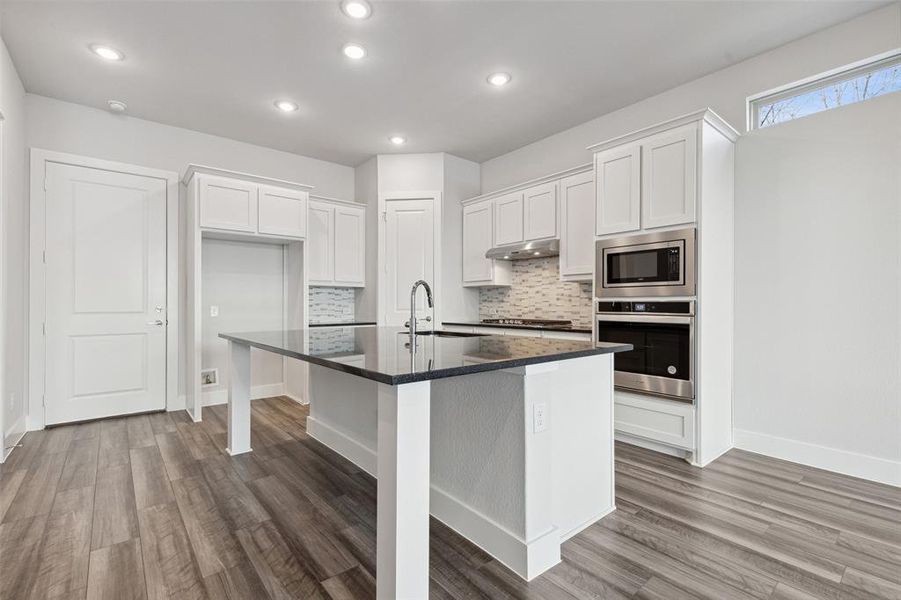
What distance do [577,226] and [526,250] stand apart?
0.60m

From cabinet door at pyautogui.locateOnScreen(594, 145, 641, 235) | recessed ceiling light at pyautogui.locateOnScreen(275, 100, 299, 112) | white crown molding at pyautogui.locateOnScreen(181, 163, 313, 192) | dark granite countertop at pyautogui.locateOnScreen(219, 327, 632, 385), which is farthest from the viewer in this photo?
white crown molding at pyautogui.locateOnScreen(181, 163, 313, 192)

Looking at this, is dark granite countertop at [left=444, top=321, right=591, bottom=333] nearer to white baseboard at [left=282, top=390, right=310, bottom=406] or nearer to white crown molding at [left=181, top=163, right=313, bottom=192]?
white baseboard at [left=282, top=390, right=310, bottom=406]

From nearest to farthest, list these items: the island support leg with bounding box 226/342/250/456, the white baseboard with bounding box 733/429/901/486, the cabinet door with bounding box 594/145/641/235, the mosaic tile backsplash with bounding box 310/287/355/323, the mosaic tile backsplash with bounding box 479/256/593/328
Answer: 1. the white baseboard with bounding box 733/429/901/486
2. the island support leg with bounding box 226/342/250/456
3. the cabinet door with bounding box 594/145/641/235
4. the mosaic tile backsplash with bounding box 479/256/593/328
5. the mosaic tile backsplash with bounding box 310/287/355/323

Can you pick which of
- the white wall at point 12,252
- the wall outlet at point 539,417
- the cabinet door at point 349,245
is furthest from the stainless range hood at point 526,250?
the white wall at point 12,252

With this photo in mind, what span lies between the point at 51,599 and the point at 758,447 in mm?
3865

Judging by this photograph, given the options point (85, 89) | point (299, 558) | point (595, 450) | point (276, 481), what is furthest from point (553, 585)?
point (85, 89)

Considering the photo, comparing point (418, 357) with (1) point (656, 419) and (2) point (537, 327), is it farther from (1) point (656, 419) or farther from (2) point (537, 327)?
(2) point (537, 327)

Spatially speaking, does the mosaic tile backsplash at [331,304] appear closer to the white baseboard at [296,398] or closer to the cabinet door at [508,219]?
the white baseboard at [296,398]

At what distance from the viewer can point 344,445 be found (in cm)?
282

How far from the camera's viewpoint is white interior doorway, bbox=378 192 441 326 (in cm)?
487

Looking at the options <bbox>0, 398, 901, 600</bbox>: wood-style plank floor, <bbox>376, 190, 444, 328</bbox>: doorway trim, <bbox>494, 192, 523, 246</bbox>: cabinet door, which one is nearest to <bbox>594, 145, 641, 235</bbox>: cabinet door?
<bbox>494, 192, 523, 246</bbox>: cabinet door

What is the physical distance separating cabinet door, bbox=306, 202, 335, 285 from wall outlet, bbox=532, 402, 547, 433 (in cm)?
371

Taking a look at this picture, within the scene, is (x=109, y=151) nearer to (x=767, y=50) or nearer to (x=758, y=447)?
(x=767, y=50)

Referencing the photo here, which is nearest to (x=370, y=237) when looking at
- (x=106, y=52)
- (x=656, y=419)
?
(x=106, y=52)
